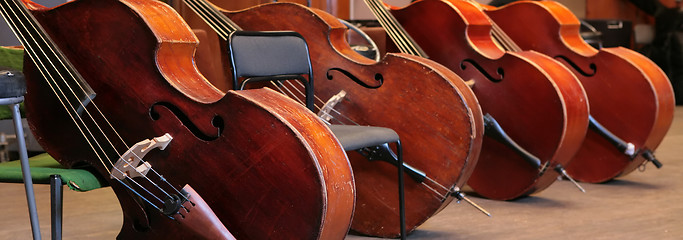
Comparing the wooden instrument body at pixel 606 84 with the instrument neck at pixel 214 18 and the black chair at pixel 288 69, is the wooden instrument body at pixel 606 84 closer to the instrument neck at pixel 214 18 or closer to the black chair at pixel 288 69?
the black chair at pixel 288 69

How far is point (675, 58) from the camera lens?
722 cm

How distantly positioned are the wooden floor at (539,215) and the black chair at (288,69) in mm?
380

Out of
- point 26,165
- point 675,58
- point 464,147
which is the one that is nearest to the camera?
point 26,165

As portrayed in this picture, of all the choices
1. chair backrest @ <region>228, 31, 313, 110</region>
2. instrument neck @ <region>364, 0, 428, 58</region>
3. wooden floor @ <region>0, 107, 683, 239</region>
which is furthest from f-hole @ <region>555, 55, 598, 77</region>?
chair backrest @ <region>228, 31, 313, 110</region>

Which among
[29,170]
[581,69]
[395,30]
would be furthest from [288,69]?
[581,69]

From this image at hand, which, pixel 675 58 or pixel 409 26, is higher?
pixel 409 26

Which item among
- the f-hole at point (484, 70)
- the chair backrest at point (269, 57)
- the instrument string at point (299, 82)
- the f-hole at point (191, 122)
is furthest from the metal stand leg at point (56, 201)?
the f-hole at point (484, 70)

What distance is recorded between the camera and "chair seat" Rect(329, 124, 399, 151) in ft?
7.13

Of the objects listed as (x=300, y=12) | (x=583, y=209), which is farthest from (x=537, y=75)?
(x=300, y=12)

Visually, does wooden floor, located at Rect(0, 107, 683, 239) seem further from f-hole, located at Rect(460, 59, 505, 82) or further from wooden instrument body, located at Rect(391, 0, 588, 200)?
f-hole, located at Rect(460, 59, 505, 82)

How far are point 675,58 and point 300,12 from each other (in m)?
5.40

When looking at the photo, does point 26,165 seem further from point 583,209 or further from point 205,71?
point 583,209

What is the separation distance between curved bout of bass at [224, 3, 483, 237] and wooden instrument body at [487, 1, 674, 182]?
112 cm

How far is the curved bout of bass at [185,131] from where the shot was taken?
1.77 metres
